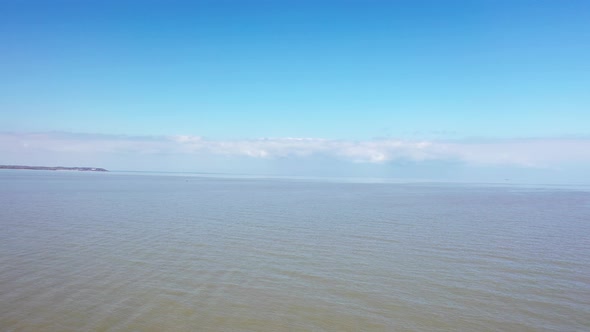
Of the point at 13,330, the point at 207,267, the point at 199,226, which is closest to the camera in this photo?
the point at 13,330

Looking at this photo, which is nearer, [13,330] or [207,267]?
[13,330]

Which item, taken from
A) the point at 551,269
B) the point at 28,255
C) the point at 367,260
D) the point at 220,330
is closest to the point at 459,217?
the point at 551,269

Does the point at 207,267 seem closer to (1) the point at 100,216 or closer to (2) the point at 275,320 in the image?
(2) the point at 275,320

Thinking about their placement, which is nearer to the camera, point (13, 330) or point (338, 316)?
point (13, 330)

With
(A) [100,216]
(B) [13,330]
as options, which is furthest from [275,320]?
(A) [100,216]

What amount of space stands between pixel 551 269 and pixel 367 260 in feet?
33.3

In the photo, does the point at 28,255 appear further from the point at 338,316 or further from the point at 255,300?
the point at 338,316

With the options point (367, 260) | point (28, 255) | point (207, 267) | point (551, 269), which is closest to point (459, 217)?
→ point (551, 269)

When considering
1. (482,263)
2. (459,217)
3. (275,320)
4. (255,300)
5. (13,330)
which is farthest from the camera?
(459,217)

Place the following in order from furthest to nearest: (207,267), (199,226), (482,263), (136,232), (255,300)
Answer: (199,226)
(136,232)
(482,263)
(207,267)
(255,300)

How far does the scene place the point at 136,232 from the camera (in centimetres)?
2842

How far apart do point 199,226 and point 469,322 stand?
24.1 metres

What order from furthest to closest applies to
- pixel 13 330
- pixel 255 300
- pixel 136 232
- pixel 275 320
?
pixel 136 232 < pixel 255 300 < pixel 275 320 < pixel 13 330

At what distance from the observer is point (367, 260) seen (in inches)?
846
